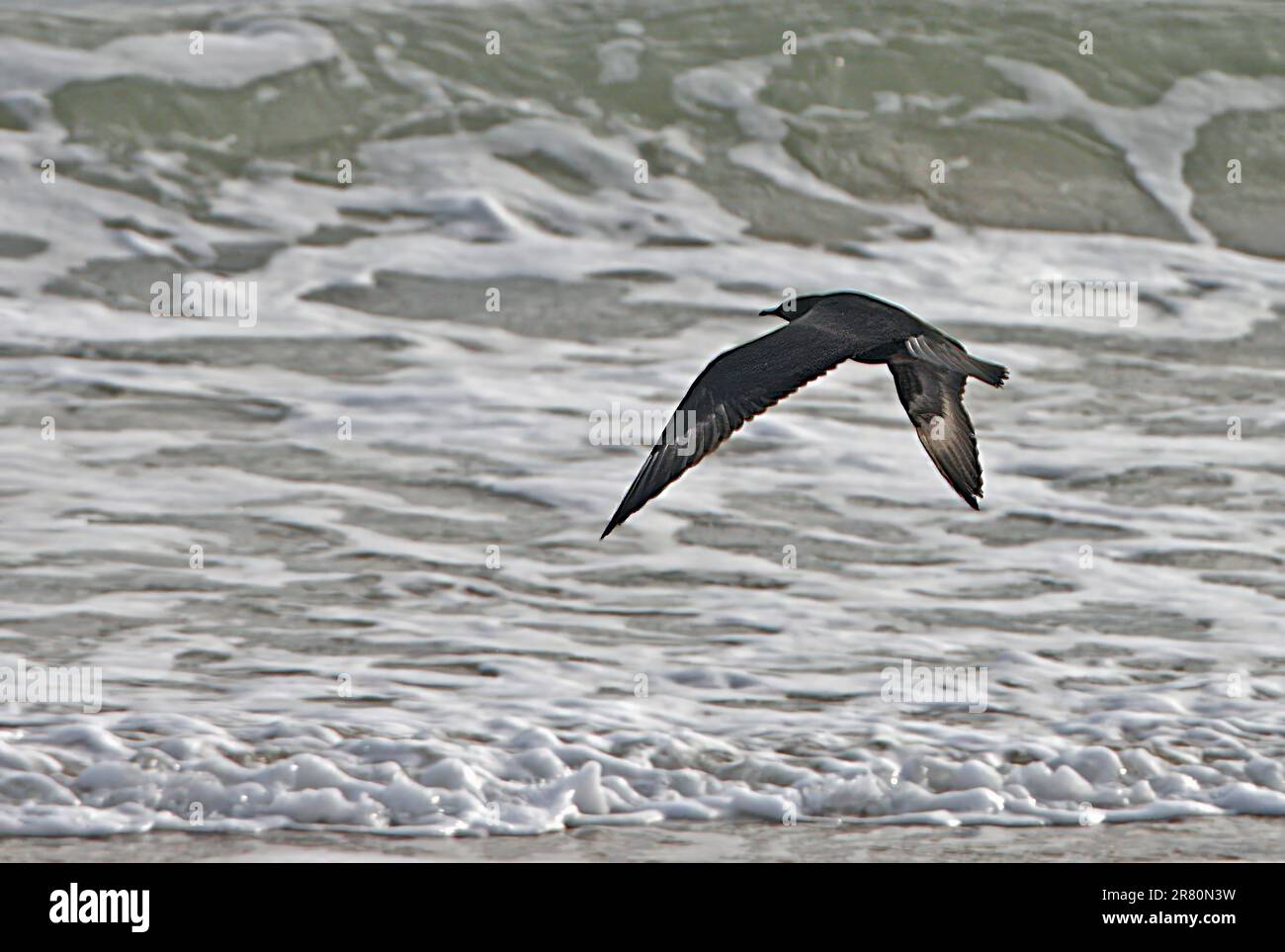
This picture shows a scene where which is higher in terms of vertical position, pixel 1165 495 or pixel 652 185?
pixel 652 185

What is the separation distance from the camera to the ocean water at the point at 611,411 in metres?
4.62

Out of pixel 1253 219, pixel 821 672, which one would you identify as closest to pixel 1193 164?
pixel 1253 219

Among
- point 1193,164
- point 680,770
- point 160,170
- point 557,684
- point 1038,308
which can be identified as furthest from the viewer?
point 1193,164

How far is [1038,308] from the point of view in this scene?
937 cm

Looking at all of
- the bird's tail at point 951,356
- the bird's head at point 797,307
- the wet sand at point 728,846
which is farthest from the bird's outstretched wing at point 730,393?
the wet sand at point 728,846

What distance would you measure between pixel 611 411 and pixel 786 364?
125 inches

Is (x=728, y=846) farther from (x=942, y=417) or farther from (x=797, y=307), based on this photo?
(x=942, y=417)

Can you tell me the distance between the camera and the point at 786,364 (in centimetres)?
477

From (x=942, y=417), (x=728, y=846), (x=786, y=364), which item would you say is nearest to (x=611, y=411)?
(x=942, y=417)

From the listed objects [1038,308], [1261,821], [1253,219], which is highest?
[1253,219]

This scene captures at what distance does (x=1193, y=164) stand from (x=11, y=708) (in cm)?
921

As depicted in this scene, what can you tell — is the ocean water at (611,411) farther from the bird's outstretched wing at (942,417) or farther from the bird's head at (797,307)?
the bird's head at (797,307)

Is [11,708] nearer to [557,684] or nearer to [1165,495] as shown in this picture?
[557,684]

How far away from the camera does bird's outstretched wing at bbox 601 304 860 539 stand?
4.63 metres
